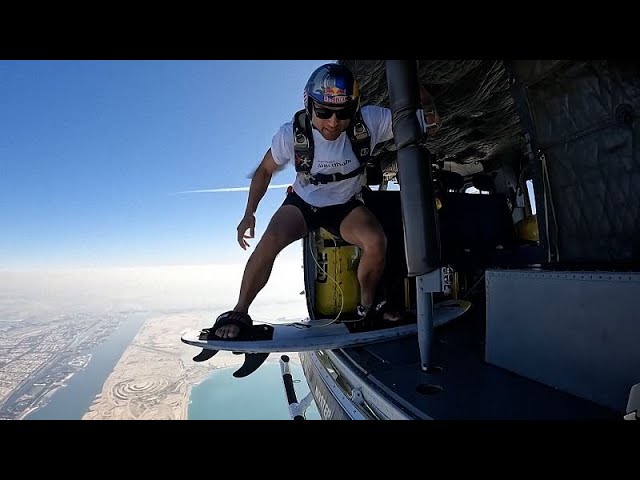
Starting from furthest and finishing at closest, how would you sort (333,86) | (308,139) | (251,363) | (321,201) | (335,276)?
(335,276), (321,201), (308,139), (251,363), (333,86)

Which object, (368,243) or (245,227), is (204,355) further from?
(368,243)

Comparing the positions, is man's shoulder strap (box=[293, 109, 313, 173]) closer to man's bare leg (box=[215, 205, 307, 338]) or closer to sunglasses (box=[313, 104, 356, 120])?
sunglasses (box=[313, 104, 356, 120])

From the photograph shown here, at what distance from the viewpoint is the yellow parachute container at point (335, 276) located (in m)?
2.88

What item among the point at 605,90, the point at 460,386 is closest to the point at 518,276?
the point at 460,386

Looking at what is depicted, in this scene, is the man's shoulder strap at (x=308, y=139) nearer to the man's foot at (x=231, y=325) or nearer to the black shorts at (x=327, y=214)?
the black shorts at (x=327, y=214)

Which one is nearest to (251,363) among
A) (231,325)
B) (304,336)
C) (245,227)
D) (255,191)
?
(231,325)

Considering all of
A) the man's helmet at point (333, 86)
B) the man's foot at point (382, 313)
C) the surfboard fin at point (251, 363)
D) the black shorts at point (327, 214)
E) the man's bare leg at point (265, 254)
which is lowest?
the surfboard fin at point (251, 363)

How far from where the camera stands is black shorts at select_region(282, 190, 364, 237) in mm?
2570

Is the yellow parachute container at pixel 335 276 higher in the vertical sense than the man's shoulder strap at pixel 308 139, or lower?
lower

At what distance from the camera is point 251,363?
7.48ft

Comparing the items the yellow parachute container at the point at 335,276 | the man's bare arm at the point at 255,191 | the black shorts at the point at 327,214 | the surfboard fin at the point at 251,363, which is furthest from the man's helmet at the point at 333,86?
the surfboard fin at the point at 251,363

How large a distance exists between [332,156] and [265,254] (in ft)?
3.10

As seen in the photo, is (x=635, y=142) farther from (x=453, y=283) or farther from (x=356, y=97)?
(x=453, y=283)
